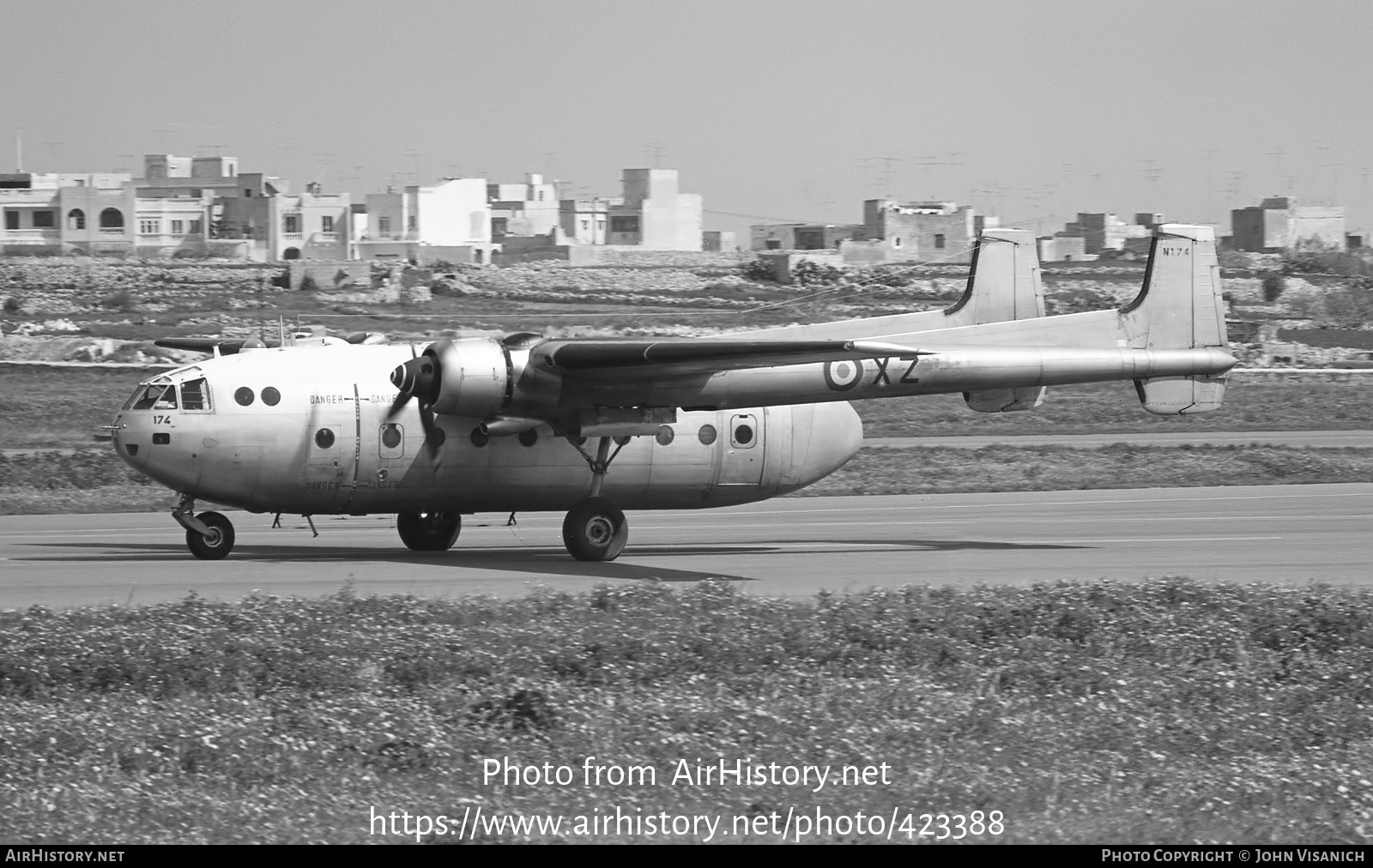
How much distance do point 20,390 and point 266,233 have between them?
95.0 metres

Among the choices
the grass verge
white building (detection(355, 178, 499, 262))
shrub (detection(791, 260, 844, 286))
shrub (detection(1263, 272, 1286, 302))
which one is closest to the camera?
the grass verge

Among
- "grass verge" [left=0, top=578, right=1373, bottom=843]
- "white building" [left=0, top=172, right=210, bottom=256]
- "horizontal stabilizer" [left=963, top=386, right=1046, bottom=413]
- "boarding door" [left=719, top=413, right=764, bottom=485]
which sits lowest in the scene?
"grass verge" [left=0, top=578, right=1373, bottom=843]

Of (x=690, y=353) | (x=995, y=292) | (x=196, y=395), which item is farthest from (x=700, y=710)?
(x=995, y=292)

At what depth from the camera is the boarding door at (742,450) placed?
2144 cm

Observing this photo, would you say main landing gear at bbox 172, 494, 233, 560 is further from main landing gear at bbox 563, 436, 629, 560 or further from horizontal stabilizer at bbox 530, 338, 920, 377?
horizontal stabilizer at bbox 530, 338, 920, 377

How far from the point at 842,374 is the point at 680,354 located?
320 cm

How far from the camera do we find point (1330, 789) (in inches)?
393

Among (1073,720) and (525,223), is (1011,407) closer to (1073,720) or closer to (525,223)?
(1073,720)

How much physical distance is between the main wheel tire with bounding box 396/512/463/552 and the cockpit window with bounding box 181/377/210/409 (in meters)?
3.25

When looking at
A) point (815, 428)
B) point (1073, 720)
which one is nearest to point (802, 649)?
point (1073, 720)

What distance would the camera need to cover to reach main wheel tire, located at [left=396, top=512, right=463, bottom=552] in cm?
2106

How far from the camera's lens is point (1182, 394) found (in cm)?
2272

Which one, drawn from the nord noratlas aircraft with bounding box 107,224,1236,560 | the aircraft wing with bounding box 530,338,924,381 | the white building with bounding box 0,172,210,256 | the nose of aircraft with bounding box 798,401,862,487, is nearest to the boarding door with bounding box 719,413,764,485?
the nord noratlas aircraft with bounding box 107,224,1236,560

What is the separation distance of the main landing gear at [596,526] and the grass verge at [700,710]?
4.20 meters
